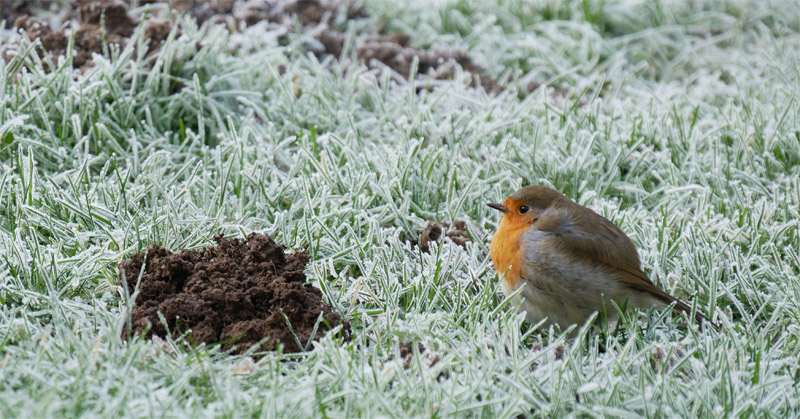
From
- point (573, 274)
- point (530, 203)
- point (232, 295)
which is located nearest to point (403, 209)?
point (530, 203)

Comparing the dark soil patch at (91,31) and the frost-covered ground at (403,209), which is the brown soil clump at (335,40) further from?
the dark soil patch at (91,31)

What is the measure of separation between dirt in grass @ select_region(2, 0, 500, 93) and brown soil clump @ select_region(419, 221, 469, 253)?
1567 mm

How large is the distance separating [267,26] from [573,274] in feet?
11.6

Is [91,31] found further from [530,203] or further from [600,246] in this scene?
[600,246]

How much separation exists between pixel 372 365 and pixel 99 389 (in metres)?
0.87

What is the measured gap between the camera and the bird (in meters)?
3.31

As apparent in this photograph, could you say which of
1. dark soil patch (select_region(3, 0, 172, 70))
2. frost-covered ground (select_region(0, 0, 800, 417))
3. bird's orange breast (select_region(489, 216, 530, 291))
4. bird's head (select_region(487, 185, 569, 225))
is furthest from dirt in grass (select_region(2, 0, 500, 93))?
bird's orange breast (select_region(489, 216, 530, 291))

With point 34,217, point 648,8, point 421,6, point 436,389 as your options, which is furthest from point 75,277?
point 648,8

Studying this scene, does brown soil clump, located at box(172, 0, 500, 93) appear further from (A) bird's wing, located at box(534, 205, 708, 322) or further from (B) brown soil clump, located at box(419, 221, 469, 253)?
(A) bird's wing, located at box(534, 205, 708, 322)

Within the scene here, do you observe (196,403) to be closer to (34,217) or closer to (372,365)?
(372,365)

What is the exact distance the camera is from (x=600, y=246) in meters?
3.35

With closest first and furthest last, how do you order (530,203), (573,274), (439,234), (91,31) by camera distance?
(573,274) → (530,203) → (439,234) → (91,31)

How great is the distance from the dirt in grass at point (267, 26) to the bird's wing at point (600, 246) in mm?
2079

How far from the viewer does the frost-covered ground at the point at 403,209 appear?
267 cm
